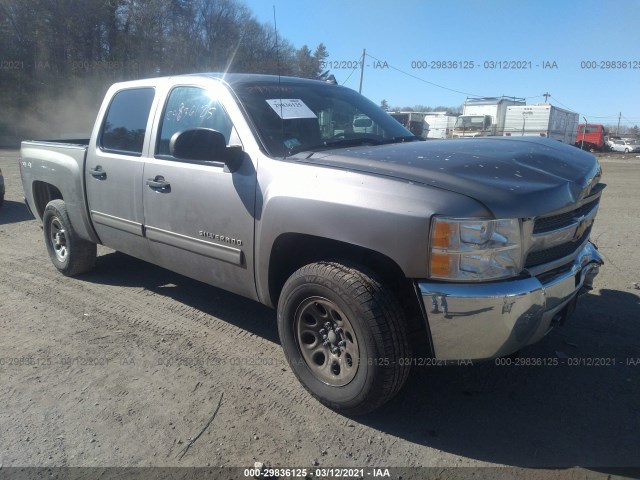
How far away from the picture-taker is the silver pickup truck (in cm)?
229

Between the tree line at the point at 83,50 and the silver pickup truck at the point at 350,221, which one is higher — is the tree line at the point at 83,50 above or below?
above

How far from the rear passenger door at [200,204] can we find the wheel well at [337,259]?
18 cm

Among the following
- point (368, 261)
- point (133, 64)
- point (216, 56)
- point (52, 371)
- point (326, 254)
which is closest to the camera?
point (368, 261)

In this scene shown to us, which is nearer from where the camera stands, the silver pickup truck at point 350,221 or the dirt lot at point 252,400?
the silver pickup truck at point 350,221

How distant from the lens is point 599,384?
10.0 ft

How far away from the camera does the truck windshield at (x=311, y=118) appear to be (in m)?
3.22

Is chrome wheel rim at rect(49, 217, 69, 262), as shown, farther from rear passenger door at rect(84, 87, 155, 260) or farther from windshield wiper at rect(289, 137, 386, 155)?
windshield wiper at rect(289, 137, 386, 155)

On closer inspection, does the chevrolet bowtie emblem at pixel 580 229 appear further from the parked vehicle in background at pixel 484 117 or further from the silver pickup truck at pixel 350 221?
the parked vehicle in background at pixel 484 117

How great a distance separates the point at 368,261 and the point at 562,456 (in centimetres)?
136

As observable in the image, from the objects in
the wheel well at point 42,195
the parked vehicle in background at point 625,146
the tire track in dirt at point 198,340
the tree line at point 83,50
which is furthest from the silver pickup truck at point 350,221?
the parked vehicle in background at point 625,146

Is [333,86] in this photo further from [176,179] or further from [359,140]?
Answer: [176,179]

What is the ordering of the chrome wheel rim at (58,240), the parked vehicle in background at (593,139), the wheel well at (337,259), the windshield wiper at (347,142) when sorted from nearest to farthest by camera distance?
the wheel well at (337,259)
the windshield wiper at (347,142)
the chrome wheel rim at (58,240)
the parked vehicle in background at (593,139)

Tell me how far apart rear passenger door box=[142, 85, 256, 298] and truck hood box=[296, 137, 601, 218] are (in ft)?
1.78

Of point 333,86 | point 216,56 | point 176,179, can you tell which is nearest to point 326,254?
point 176,179
